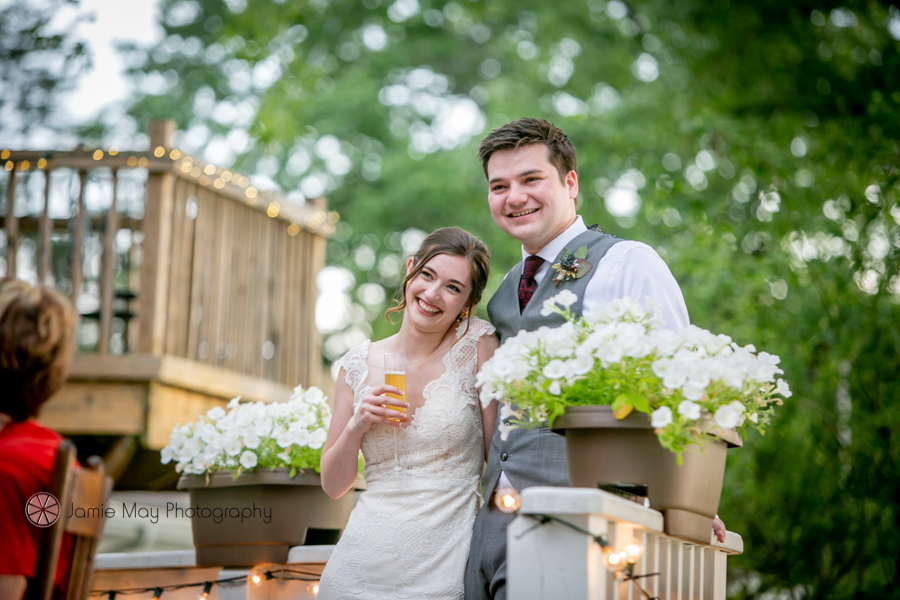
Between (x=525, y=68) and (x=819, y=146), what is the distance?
474 cm

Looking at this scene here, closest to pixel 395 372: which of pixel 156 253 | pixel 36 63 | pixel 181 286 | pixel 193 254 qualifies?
pixel 156 253

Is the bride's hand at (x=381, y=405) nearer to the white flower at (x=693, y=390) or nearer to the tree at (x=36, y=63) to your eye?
the white flower at (x=693, y=390)

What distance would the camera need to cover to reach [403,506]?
273 centimetres

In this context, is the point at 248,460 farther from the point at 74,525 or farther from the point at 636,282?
the point at 636,282

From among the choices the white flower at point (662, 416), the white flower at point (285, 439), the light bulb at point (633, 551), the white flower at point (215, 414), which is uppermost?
the white flower at point (662, 416)

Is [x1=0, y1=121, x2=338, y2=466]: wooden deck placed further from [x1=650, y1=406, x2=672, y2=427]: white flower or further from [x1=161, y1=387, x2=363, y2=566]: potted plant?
[x1=650, y1=406, x2=672, y2=427]: white flower

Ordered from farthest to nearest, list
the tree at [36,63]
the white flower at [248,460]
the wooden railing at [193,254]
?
the tree at [36,63], the wooden railing at [193,254], the white flower at [248,460]

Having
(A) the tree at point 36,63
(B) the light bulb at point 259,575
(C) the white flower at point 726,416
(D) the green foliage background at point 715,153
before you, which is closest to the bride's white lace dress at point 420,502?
(B) the light bulb at point 259,575

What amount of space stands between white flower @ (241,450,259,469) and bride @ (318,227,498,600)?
0.34 meters

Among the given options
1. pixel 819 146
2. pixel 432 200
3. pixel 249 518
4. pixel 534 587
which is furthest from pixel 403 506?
pixel 432 200

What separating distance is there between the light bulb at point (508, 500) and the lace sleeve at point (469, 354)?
14.5 inches

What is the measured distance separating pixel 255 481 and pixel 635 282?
154 cm

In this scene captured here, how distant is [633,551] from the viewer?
6.13ft

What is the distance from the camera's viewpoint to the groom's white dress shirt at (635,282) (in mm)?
2379
